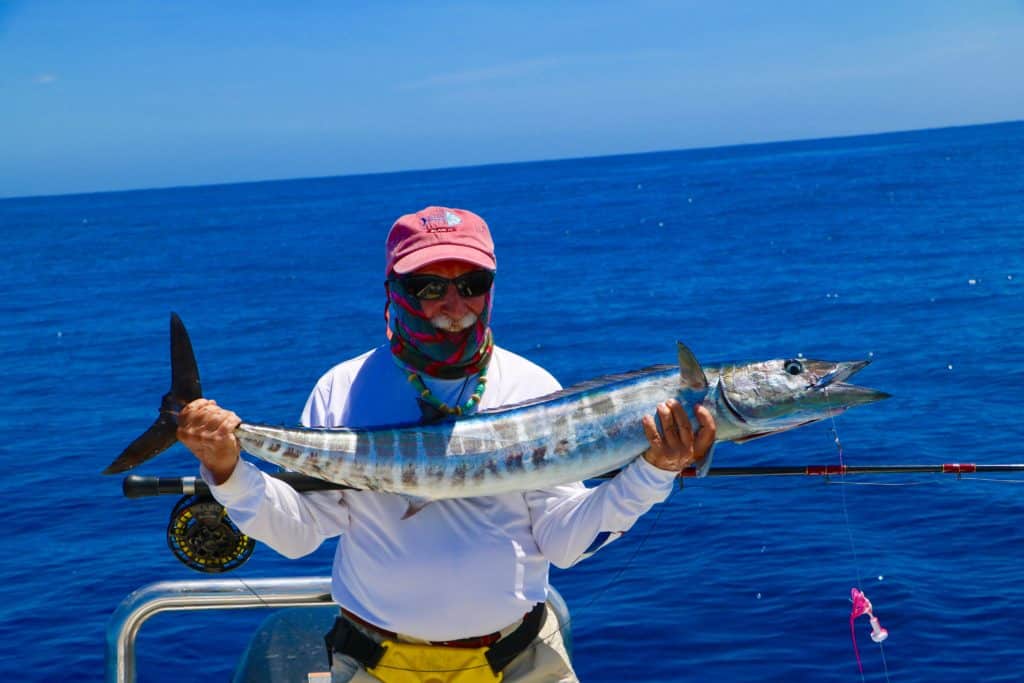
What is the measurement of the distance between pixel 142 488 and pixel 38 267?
56.5 meters

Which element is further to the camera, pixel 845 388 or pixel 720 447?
pixel 720 447

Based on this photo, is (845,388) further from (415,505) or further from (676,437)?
(415,505)

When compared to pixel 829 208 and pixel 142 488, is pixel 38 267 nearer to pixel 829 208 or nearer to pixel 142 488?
pixel 829 208

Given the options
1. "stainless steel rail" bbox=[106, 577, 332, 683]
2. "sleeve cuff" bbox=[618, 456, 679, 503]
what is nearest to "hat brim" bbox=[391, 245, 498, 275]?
"sleeve cuff" bbox=[618, 456, 679, 503]

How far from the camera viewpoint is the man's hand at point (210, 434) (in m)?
3.39

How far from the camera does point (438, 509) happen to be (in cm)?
365

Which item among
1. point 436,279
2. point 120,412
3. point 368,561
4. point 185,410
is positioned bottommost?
point 120,412

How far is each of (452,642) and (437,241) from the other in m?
1.30

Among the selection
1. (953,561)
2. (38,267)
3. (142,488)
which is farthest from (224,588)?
(38,267)

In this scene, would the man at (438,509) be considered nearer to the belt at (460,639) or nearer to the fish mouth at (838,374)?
the belt at (460,639)

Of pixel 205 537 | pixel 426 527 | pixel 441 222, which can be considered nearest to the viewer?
pixel 426 527

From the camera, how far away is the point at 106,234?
84375mm

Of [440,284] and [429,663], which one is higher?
[440,284]

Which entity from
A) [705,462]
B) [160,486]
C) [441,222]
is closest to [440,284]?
[441,222]
